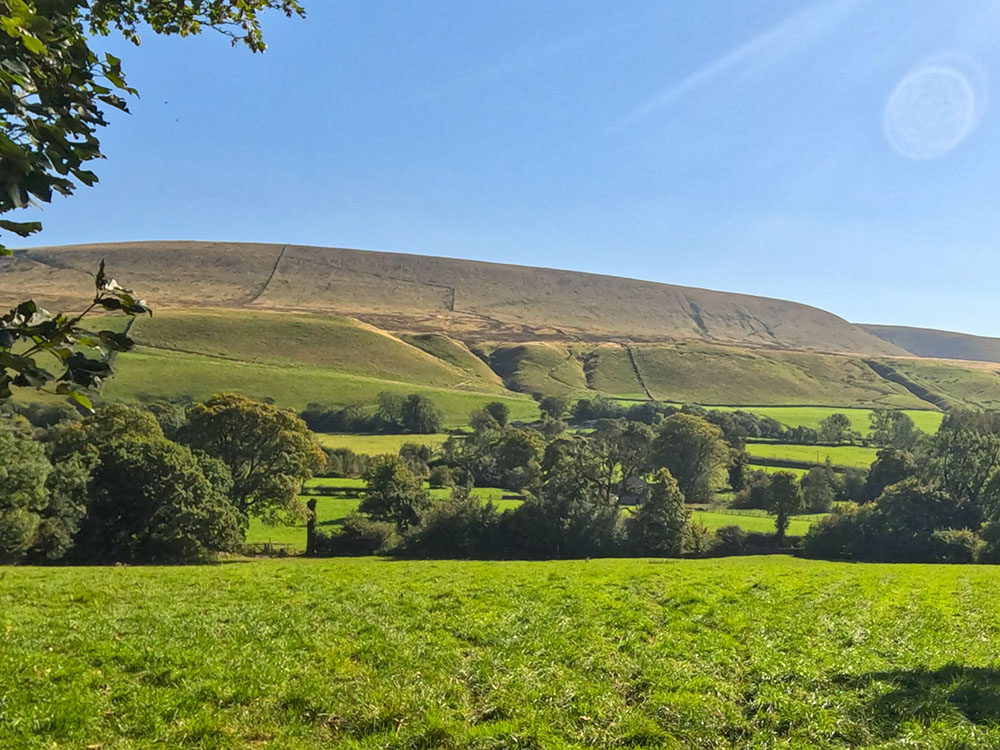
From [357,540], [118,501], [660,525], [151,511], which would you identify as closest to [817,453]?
[660,525]

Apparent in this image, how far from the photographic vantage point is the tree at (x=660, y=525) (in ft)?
188

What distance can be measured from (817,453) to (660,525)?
64742 mm

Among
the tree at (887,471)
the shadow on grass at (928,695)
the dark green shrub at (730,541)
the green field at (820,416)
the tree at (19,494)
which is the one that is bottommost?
the dark green shrub at (730,541)

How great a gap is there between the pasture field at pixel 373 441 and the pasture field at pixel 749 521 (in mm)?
50150

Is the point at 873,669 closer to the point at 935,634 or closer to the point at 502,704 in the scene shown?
the point at 935,634

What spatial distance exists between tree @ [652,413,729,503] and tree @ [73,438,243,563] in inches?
2708

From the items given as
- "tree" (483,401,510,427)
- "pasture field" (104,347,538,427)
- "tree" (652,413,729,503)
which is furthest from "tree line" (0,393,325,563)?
"tree" (483,401,510,427)

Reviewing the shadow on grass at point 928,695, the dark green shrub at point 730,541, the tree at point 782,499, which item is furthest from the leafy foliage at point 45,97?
the tree at point 782,499

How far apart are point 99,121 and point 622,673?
9931 millimetres

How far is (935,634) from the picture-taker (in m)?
12.7

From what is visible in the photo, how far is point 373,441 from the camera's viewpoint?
111000 millimetres

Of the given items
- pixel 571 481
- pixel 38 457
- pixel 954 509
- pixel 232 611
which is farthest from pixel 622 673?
pixel 954 509

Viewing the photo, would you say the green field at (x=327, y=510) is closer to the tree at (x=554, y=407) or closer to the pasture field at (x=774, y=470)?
the pasture field at (x=774, y=470)

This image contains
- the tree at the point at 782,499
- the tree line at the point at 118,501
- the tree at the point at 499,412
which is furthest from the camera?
the tree at the point at 499,412
